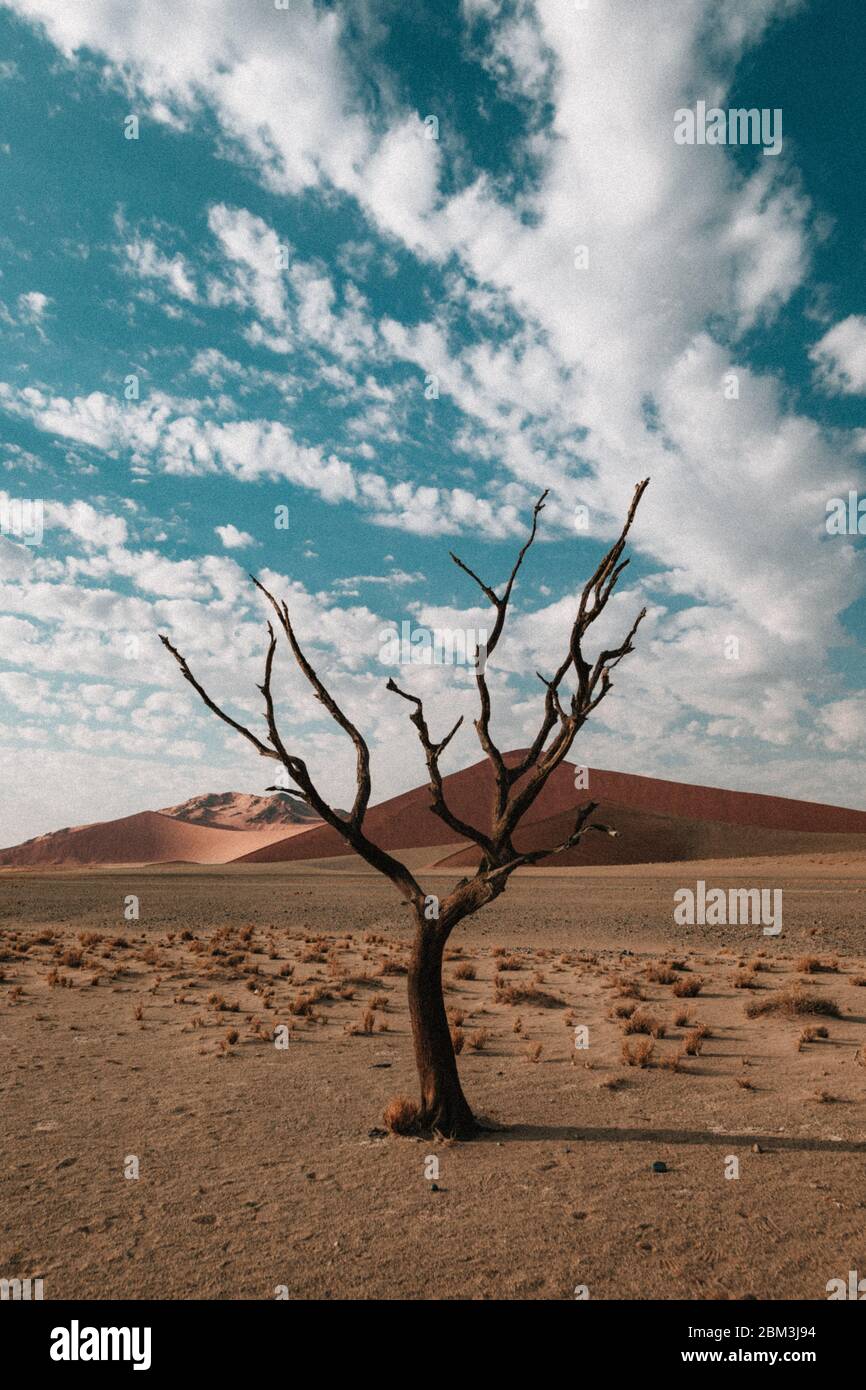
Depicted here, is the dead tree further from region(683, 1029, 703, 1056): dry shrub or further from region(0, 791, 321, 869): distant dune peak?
region(0, 791, 321, 869): distant dune peak

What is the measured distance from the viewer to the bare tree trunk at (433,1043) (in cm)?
712

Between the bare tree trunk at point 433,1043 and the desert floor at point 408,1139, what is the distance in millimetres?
320

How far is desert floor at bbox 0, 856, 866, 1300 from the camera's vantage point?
16.1 feet

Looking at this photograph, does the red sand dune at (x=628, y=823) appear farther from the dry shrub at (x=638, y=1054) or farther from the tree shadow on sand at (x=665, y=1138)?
the tree shadow on sand at (x=665, y=1138)

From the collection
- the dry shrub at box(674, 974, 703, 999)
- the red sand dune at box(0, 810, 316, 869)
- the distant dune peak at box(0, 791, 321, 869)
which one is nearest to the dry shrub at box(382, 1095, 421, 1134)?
the dry shrub at box(674, 974, 703, 999)

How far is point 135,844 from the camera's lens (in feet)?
424

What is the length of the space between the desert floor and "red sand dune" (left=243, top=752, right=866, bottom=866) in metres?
38.2

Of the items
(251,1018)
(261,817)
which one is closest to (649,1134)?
(251,1018)

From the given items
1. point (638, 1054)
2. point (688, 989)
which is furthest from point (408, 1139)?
point (688, 989)

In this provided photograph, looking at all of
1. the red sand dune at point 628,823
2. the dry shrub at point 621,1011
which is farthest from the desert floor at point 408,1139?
the red sand dune at point 628,823

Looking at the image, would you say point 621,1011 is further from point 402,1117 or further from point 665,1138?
point 402,1117

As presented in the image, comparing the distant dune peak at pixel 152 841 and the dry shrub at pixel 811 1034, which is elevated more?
the dry shrub at pixel 811 1034
